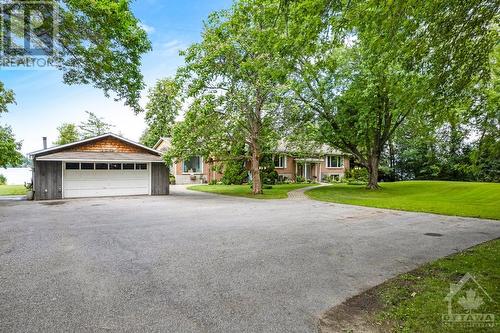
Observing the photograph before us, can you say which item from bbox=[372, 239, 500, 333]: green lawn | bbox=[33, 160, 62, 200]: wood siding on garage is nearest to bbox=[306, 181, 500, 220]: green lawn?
bbox=[372, 239, 500, 333]: green lawn

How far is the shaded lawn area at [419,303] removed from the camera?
3436mm

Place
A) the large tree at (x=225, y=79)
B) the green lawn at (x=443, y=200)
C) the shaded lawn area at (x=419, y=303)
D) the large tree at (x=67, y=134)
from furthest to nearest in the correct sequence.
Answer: the large tree at (x=67, y=134) < the large tree at (x=225, y=79) < the green lawn at (x=443, y=200) < the shaded lawn area at (x=419, y=303)

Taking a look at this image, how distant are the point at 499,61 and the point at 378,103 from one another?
1526 cm

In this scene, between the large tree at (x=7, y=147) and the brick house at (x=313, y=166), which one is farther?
the brick house at (x=313, y=166)

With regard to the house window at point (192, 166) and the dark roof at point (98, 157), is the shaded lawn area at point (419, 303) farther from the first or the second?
the house window at point (192, 166)

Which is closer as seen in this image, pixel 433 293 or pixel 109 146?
pixel 433 293

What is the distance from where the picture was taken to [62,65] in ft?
31.3

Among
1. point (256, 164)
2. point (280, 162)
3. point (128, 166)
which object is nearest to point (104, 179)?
point (128, 166)

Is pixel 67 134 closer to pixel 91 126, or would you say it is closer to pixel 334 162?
pixel 91 126

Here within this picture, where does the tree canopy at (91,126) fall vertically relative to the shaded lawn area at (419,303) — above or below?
above

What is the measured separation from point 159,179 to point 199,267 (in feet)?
56.9

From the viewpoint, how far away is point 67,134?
40.7 meters

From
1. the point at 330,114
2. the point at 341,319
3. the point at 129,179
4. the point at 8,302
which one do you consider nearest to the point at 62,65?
the point at 8,302

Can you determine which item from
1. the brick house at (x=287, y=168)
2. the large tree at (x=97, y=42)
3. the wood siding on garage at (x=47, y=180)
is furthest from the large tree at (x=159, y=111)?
the large tree at (x=97, y=42)
